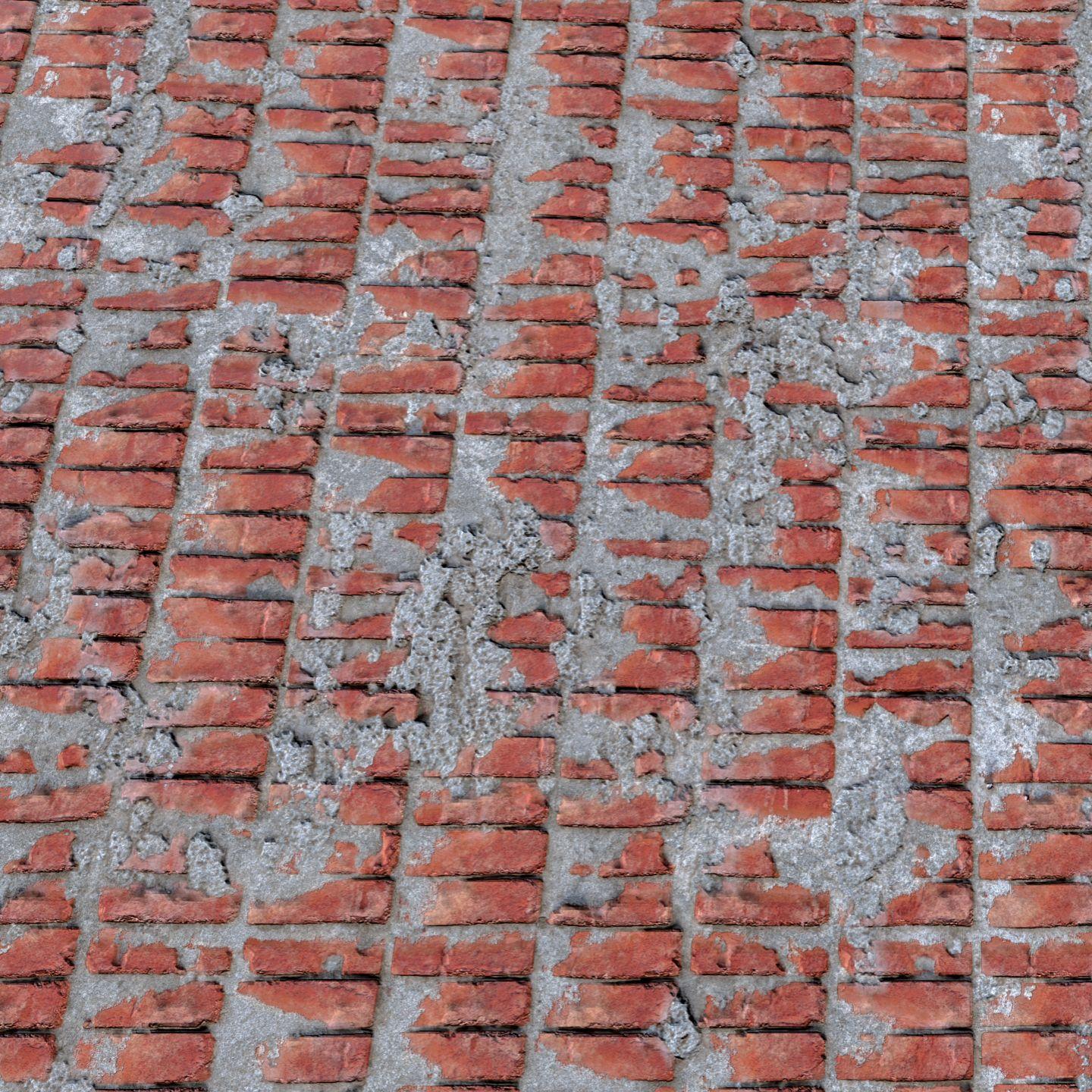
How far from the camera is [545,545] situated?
2.24m

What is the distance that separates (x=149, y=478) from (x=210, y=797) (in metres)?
0.74

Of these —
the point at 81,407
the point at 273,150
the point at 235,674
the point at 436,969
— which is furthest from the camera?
the point at 273,150

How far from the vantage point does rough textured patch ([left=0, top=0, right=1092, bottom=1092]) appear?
6.63 feet

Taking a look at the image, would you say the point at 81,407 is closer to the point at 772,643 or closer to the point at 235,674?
the point at 235,674

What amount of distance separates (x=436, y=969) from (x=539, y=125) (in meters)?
2.01

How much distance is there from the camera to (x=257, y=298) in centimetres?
241

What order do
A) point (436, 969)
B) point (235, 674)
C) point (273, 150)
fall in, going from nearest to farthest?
1. point (436, 969)
2. point (235, 674)
3. point (273, 150)

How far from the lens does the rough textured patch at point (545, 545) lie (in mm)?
2021

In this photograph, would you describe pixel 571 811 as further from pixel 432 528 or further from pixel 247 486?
pixel 247 486

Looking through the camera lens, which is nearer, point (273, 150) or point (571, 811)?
point (571, 811)

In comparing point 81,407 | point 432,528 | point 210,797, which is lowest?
point 210,797

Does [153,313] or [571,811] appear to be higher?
[153,313]

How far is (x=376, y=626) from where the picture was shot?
2.19 m

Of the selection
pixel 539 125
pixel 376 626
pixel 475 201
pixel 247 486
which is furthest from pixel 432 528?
pixel 539 125
